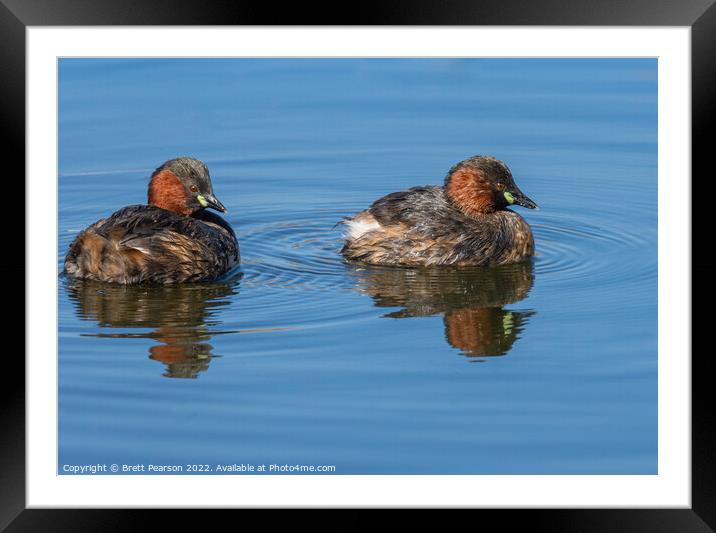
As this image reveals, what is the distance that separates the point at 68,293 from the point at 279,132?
3.59 meters

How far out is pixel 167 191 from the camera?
34.2 ft

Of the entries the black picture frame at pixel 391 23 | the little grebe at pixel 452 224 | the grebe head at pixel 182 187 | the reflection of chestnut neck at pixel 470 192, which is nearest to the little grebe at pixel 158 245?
the grebe head at pixel 182 187

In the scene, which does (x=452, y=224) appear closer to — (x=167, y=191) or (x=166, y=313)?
(x=167, y=191)

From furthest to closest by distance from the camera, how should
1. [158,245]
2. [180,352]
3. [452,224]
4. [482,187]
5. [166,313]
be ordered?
[482,187], [452,224], [158,245], [166,313], [180,352]

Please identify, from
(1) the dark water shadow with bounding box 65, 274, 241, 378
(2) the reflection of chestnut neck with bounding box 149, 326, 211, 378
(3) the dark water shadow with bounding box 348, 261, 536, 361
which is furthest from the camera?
(3) the dark water shadow with bounding box 348, 261, 536, 361

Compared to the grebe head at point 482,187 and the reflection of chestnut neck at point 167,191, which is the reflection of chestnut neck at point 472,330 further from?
the reflection of chestnut neck at point 167,191

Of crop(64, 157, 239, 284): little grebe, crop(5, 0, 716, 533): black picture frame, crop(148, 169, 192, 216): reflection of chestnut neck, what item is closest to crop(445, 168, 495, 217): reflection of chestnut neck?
crop(64, 157, 239, 284): little grebe

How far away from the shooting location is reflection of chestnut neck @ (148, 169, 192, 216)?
34.1ft

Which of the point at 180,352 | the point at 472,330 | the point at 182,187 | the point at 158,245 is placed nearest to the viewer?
the point at 180,352

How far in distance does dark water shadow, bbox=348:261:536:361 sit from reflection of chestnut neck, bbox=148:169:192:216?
1349mm

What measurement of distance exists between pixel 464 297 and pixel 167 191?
2.32 meters

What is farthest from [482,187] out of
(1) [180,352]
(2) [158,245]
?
(1) [180,352]

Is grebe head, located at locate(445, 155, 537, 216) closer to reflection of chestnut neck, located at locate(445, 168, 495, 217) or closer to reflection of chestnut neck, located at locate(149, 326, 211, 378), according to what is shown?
reflection of chestnut neck, located at locate(445, 168, 495, 217)
